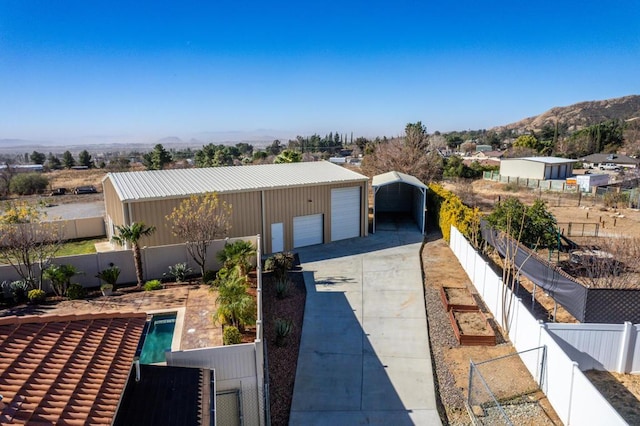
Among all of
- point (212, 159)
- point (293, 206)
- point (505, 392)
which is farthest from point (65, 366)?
point (212, 159)

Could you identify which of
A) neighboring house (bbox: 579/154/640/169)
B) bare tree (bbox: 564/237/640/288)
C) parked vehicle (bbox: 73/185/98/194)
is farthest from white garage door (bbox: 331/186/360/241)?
neighboring house (bbox: 579/154/640/169)

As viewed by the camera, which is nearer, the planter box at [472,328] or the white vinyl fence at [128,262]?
the planter box at [472,328]

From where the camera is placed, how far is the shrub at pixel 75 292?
14398mm

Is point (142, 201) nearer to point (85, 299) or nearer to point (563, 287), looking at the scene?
point (85, 299)

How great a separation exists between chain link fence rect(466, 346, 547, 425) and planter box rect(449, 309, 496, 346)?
2.74 feet

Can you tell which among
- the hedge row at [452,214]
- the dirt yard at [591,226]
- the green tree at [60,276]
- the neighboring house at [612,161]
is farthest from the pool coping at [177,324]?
the neighboring house at [612,161]

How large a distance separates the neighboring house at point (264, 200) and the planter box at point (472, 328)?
9.64 metres

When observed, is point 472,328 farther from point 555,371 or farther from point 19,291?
point 19,291

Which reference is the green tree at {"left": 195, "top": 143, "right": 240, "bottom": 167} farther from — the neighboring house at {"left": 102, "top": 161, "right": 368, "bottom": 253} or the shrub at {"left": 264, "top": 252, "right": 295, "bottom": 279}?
the shrub at {"left": 264, "top": 252, "right": 295, "bottom": 279}

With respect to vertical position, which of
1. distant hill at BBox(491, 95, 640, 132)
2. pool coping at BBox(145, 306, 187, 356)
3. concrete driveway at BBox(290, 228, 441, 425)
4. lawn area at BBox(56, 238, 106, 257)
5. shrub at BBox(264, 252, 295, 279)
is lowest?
concrete driveway at BBox(290, 228, 441, 425)

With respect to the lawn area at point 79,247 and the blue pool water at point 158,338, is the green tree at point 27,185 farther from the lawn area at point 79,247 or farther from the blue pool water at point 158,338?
the blue pool water at point 158,338

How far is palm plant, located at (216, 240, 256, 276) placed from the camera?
1566 cm

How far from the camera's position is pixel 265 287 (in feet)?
53.1

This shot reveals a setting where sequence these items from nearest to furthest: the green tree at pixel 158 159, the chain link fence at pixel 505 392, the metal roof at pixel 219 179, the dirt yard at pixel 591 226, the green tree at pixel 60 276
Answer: the chain link fence at pixel 505 392
the dirt yard at pixel 591 226
the green tree at pixel 60 276
the metal roof at pixel 219 179
the green tree at pixel 158 159
